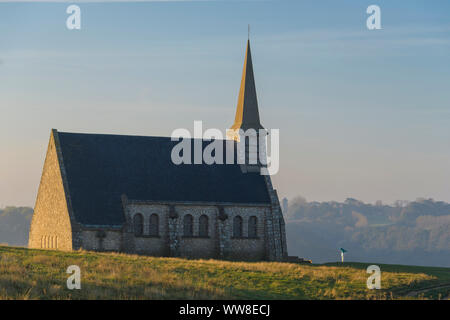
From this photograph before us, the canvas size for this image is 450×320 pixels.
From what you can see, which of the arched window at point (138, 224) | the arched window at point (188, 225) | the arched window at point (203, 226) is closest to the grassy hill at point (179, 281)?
the arched window at point (138, 224)

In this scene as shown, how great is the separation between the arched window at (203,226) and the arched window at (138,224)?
15.5 feet

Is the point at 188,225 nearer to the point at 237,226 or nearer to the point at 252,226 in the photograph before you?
the point at 237,226

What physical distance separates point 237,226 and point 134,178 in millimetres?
9250

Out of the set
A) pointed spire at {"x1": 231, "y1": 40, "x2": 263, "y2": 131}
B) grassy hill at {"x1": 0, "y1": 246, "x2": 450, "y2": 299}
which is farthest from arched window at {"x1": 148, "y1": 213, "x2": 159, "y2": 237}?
pointed spire at {"x1": 231, "y1": 40, "x2": 263, "y2": 131}

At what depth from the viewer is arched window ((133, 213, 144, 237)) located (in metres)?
61.2

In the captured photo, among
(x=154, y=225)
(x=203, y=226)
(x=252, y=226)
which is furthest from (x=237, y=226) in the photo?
(x=154, y=225)

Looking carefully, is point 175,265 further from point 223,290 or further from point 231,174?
point 231,174

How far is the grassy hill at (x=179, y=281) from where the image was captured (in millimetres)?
33375

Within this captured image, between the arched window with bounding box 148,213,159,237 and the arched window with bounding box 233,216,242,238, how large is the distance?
647 cm

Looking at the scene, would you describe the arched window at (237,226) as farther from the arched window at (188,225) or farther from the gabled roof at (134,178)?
the arched window at (188,225)

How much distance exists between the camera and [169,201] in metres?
62.7

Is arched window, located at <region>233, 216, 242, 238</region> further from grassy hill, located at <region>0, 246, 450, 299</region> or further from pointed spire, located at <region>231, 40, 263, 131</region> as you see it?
grassy hill, located at <region>0, 246, 450, 299</region>
